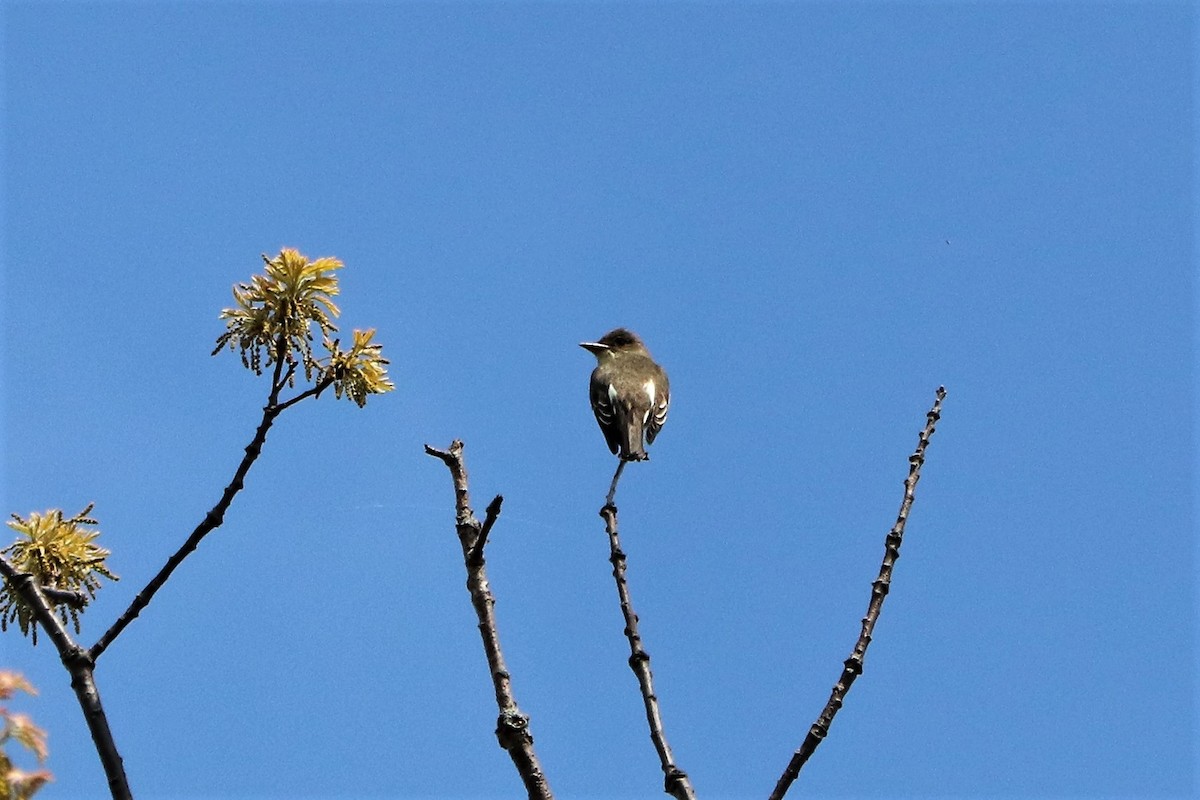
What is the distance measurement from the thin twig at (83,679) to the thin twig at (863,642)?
5.86 feet

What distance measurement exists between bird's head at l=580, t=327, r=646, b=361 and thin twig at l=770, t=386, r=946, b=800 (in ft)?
23.1

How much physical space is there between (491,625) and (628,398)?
5911 mm

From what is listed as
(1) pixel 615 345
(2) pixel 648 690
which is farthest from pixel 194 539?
(1) pixel 615 345

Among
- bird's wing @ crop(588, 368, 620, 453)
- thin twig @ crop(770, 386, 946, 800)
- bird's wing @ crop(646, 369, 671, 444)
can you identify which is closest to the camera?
thin twig @ crop(770, 386, 946, 800)

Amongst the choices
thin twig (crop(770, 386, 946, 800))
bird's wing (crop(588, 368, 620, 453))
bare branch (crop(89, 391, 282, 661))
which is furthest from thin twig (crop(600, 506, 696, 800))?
bird's wing (crop(588, 368, 620, 453))

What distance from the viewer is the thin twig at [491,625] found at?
4484mm

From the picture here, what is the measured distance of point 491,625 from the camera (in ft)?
15.5

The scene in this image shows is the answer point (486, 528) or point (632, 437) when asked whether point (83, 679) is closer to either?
point (486, 528)

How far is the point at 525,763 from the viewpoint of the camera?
4.49 m

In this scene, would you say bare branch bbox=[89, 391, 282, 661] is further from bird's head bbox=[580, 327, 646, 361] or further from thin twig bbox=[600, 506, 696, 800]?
bird's head bbox=[580, 327, 646, 361]

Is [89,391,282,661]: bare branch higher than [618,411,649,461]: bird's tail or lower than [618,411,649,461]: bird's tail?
lower

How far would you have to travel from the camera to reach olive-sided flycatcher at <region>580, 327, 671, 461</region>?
1030 centimetres

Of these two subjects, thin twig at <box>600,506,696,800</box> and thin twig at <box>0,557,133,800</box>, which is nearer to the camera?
thin twig at <box>0,557,133,800</box>

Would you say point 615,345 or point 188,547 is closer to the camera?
point 188,547
